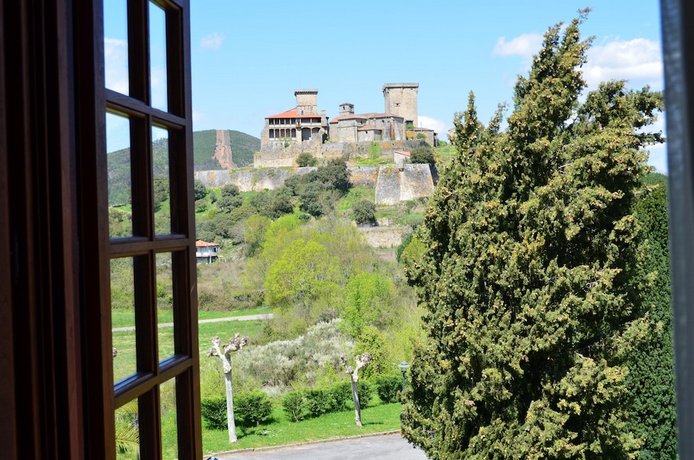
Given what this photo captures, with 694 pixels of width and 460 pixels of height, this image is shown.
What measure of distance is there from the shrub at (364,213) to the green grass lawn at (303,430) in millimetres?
14063

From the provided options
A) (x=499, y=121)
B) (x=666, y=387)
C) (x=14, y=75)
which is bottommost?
(x=666, y=387)

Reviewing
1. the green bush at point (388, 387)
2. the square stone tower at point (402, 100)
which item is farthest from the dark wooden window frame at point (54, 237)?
the square stone tower at point (402, 100)

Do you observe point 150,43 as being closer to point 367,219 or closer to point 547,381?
point 547,381

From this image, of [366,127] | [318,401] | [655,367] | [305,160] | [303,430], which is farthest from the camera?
[366,127]

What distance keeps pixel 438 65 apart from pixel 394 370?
2317 cm

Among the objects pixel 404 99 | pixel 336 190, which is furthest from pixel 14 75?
pixel 404 99

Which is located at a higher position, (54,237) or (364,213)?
(364,213)

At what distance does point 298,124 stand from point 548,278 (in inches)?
1177

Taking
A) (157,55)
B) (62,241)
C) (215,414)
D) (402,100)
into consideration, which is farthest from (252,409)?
(402,100)

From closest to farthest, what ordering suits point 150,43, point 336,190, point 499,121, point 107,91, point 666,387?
point 107,91 < point 150,43 < point 666,387 < point 499,121 < point 336,190

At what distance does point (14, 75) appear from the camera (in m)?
0.76

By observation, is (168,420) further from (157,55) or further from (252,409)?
(252,409)

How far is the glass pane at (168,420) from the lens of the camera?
103cm

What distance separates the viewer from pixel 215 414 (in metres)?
10.1
